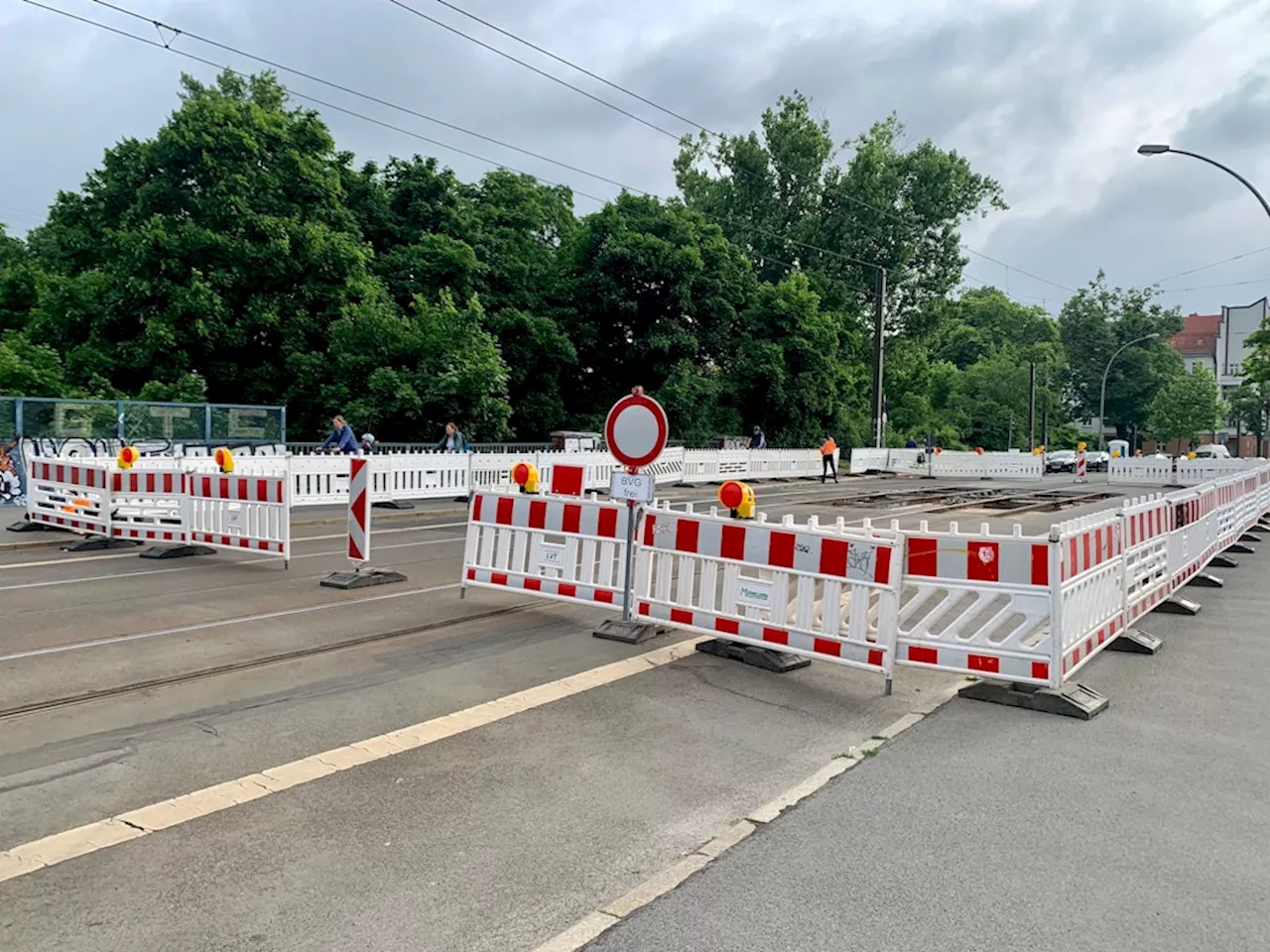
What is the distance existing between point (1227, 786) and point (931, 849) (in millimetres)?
1926

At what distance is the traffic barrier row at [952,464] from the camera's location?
1563 inches

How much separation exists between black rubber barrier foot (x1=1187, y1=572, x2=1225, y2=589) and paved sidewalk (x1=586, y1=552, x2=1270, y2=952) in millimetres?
6026

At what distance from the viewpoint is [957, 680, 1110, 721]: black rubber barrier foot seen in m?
5.84

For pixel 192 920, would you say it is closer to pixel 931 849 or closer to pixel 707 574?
pixel 931 849

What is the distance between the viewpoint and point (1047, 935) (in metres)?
3.23

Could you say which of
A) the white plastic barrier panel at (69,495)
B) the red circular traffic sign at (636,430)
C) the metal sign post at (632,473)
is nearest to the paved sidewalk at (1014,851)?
the metal sign post at (632,473)

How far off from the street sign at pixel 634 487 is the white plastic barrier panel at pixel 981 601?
2.22m

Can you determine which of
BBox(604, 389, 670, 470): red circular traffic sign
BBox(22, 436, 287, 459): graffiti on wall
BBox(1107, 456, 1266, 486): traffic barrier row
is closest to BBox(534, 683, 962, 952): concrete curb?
BBox(604, 389, 670, 470): red circular traffic sign

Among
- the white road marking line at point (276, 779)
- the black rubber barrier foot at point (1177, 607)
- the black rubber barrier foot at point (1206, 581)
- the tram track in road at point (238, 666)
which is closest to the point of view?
the white road marking line at point (276, 779)

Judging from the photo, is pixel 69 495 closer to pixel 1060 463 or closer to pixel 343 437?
pixel 343 437

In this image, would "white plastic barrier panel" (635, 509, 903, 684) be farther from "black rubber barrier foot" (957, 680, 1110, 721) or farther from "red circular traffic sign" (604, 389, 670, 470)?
"black rubber barrier foot" (957, 680, 1110, 721)

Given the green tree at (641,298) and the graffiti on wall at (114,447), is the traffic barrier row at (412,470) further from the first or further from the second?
the green tree at (641,298)

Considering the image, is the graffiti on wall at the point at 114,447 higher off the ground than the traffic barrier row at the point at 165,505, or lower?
higher

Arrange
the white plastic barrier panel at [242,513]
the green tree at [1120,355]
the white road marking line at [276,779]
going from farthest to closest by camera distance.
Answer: the green tree at [1120,355], the white plastic barrier panel at [242,513], the white road marking line at [276,779]
